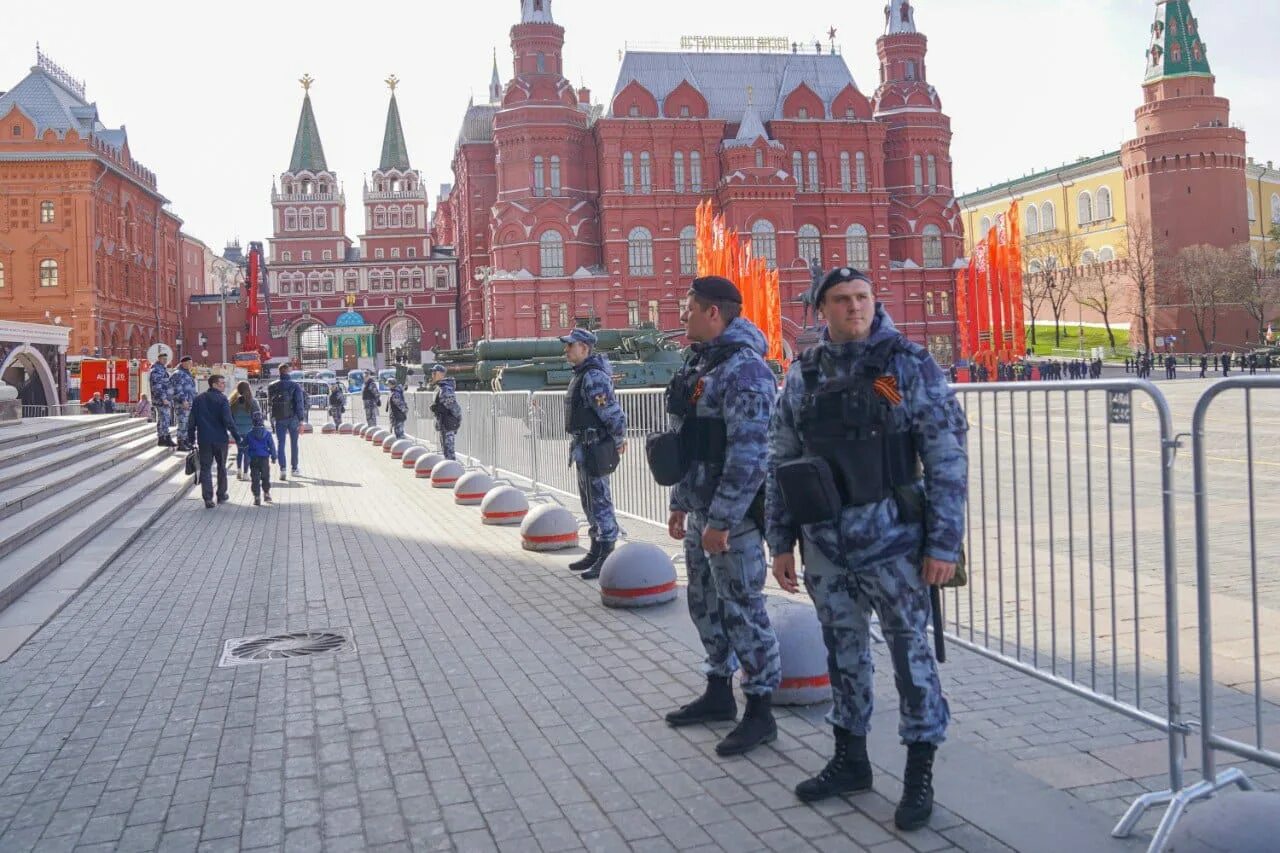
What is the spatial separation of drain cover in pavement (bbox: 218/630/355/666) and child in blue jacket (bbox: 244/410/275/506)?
8.11m

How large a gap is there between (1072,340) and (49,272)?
72.5m

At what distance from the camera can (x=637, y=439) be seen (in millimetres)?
10828

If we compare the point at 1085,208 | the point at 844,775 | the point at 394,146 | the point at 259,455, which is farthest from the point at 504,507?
the point at 394,146

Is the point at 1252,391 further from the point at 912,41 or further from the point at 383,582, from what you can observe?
the point at 912,41

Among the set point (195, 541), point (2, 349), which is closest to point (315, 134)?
point (2, 349)

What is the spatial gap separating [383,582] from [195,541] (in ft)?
12.8

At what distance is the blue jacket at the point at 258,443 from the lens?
590 inches

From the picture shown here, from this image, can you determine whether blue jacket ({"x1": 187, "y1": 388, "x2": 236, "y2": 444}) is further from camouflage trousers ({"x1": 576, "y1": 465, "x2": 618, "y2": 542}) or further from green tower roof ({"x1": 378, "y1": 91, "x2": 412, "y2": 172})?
green tower roof ({"x1": 378, "y1": 91, "x2": 412, "y2": 172})

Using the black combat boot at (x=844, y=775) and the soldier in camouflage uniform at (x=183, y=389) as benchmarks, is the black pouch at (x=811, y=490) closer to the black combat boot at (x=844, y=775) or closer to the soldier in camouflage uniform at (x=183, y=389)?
the black combat boot at (x=844, y=775)

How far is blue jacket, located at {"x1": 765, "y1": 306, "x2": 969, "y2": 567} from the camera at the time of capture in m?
3.63

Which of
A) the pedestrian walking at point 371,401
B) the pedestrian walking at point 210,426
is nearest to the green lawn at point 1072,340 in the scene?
the pedestrian walking at point 371,401

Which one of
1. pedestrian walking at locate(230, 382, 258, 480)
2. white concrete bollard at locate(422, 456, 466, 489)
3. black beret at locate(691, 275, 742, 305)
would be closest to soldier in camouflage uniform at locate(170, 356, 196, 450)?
pedestrian walking at locate(230, 382, 258, 480)

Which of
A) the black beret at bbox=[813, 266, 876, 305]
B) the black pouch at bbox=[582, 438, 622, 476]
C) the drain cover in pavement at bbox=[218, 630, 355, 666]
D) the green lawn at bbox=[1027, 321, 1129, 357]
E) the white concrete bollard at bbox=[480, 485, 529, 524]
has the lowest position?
the drain cover in pavement at bbox=[218, 630, 355, 666]

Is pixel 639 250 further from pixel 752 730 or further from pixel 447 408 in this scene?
pixel 752 730
